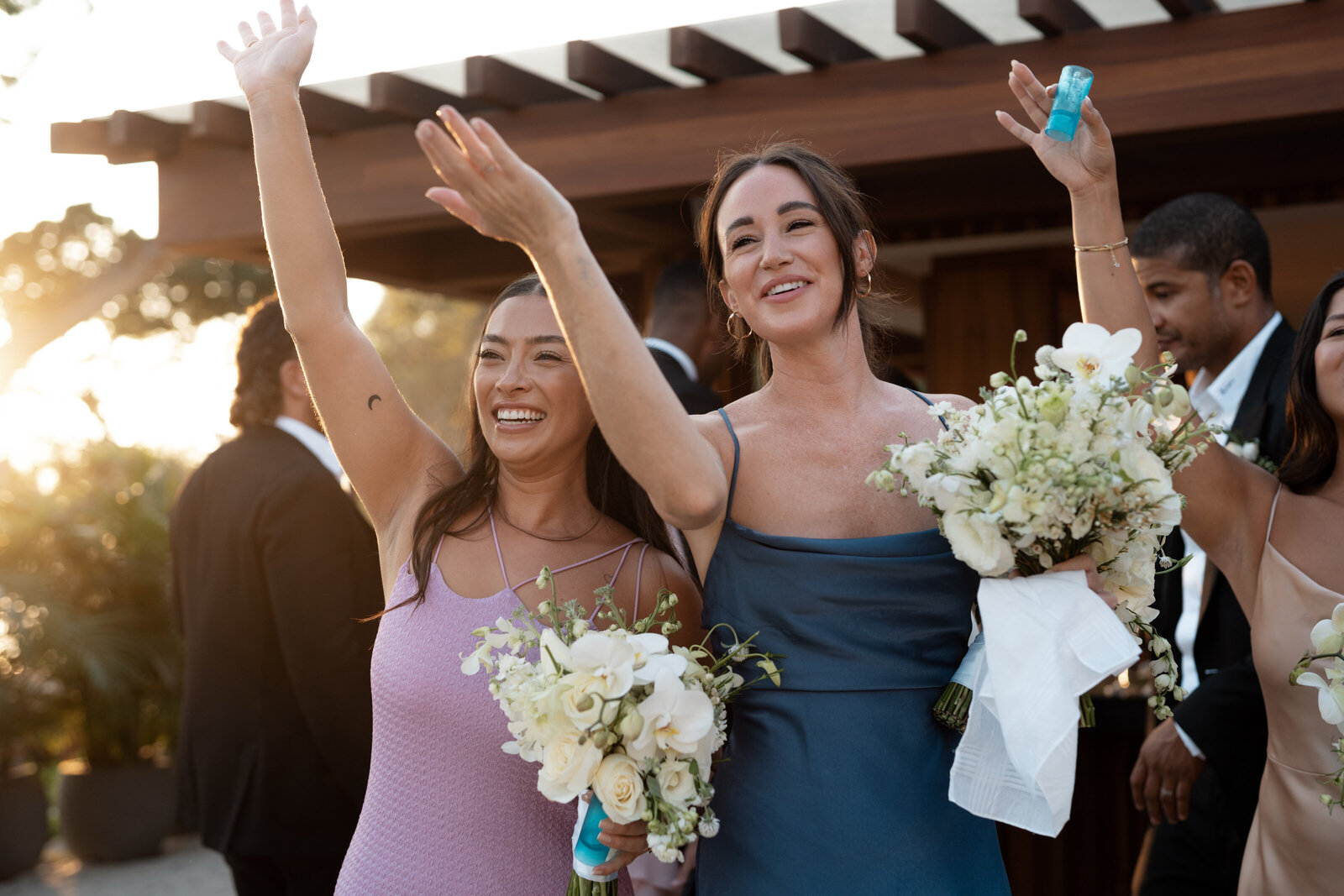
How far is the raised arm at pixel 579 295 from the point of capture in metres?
1.90

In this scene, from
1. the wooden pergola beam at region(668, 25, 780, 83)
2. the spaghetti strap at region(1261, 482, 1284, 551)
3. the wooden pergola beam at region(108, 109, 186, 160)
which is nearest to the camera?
the spaghetti strap at region(1261, 482, 1284, 551)

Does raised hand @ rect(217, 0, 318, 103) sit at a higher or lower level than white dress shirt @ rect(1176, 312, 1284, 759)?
higher

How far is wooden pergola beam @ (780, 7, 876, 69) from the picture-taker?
14.8 ft

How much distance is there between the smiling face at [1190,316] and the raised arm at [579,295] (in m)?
2.64

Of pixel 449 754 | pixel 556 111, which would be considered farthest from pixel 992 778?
pixel 556 111

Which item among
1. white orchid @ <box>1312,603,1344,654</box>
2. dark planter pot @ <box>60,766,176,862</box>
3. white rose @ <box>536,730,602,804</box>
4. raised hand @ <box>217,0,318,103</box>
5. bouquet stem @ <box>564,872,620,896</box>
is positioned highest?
raised hand @ <box>217,0,318,103</box>

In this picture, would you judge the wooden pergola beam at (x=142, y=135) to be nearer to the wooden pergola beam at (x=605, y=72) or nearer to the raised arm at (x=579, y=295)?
the wooden pergola beam at (x=605, y=72)

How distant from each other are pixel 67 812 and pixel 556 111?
268 inches

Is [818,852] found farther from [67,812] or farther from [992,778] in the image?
[67,812]

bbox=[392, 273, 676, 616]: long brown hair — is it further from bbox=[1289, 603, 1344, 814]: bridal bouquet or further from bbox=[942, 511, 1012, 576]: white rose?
bbox=[1289, 603, 1344, 814]: bridal bouquet

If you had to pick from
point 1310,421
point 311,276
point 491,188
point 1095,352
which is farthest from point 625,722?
point 1310,421

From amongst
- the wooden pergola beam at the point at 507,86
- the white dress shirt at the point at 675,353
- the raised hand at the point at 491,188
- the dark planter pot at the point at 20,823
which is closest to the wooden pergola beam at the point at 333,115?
the wooden pergola beam at the point at 507,86

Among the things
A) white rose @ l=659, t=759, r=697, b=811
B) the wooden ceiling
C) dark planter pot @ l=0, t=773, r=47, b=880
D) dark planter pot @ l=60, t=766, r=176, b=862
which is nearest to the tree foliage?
dark planter pot @ l=60, t=766, r=176, b=862

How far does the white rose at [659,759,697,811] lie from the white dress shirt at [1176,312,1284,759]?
7.06 feet
